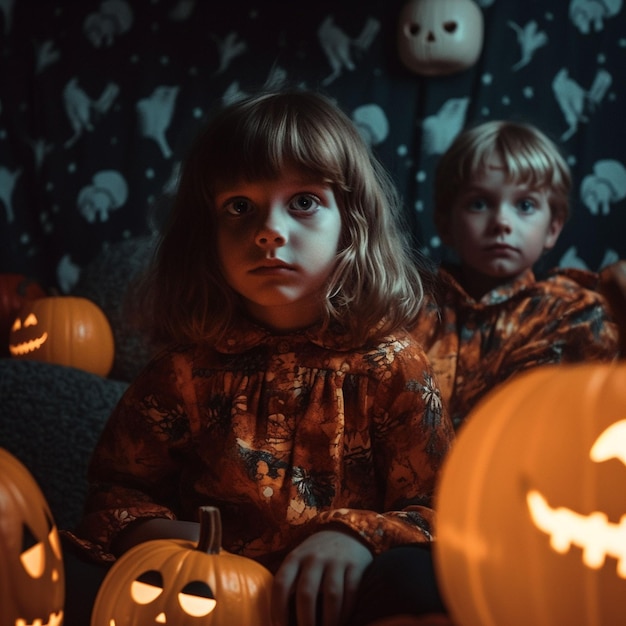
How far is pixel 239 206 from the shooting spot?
108 cm

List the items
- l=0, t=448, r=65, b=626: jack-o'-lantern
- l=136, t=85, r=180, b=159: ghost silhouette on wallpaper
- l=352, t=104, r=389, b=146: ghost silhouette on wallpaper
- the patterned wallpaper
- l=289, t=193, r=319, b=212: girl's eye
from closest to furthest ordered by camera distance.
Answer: l=0, t=448, r=65, b=626: jack-o'-lantern < l=289, t=193, r=319, b=212: girl's eye < the patterned wallpaper < l=352, t=104, r=389, b=146: ghost silhouette on wallpaper < l=136, t=85, r=180, b=159: ghost silhouette on wallpaper

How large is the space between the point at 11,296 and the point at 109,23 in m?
0.82

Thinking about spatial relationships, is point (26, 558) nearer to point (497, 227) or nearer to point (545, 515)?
point (545, 515)

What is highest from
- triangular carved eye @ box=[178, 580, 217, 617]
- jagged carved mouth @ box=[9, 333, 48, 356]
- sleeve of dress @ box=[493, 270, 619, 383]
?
sleeve of dress @ box=[493, 270, 619, 383]

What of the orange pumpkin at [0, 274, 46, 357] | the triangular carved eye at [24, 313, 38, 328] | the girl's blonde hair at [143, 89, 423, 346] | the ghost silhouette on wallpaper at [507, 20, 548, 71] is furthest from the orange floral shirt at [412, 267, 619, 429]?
the orange pumpkin at [0, 274, 46, 357]

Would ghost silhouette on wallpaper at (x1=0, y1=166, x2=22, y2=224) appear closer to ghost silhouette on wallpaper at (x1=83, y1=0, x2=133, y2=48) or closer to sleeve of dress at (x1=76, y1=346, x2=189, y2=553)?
ghost silhouette on wallpaper at (x1=83, y1=0, x2=133, y2=48)

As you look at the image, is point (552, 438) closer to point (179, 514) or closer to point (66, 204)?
point (179, 514)

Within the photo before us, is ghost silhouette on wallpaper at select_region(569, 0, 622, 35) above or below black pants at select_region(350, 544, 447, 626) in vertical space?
above

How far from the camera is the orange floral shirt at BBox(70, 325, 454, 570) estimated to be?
3.31 ft

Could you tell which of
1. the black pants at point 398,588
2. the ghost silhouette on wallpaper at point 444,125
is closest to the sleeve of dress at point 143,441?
the black pants at point 398,588

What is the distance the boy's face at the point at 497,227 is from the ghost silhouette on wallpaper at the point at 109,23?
1.25m

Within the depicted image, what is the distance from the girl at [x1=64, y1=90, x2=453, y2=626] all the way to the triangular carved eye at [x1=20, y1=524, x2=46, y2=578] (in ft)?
0.75

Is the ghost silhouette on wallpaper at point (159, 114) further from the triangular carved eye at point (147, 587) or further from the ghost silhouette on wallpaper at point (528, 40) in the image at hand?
the triangular carved eye at point (147, 587)

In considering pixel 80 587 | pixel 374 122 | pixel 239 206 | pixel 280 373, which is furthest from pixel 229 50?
pixel 80 587
